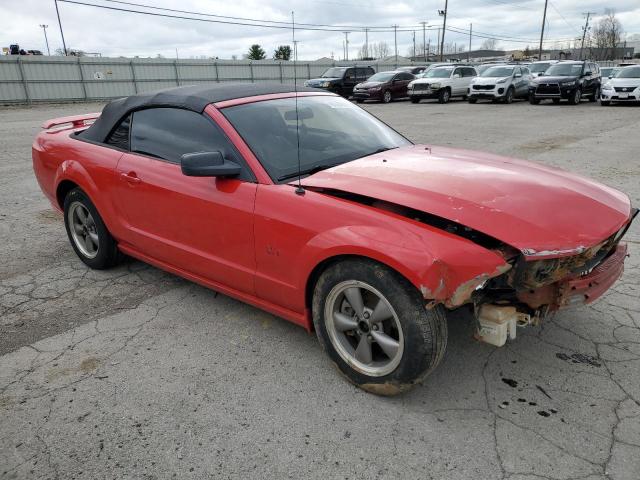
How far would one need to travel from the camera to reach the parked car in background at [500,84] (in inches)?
885

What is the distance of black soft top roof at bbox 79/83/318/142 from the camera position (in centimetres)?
342

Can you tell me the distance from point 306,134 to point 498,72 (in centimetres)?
2254

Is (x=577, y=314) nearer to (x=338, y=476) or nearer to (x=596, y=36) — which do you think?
(x=338, y=476)

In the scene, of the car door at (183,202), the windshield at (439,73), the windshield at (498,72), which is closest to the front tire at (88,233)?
the car door at (183,202)

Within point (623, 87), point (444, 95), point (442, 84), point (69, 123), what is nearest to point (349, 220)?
point (69, 123)

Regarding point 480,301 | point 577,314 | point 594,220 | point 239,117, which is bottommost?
point 577,314

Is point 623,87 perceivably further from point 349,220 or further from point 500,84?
point 349,220

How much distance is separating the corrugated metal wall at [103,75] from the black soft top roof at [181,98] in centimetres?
2042

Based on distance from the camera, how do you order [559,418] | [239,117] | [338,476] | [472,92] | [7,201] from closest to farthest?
[338,476]
[559,418]
[239,117]
[7,201]
[472,92]

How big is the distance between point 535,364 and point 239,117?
234cm

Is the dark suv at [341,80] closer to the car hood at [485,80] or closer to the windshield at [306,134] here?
the car hood at [485,80]

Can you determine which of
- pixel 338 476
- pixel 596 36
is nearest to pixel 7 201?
pixel 338 476

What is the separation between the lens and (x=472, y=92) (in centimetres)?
2316

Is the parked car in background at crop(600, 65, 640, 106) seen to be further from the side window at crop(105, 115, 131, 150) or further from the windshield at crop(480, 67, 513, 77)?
the side window at crop(105, 115, 131, 150)
